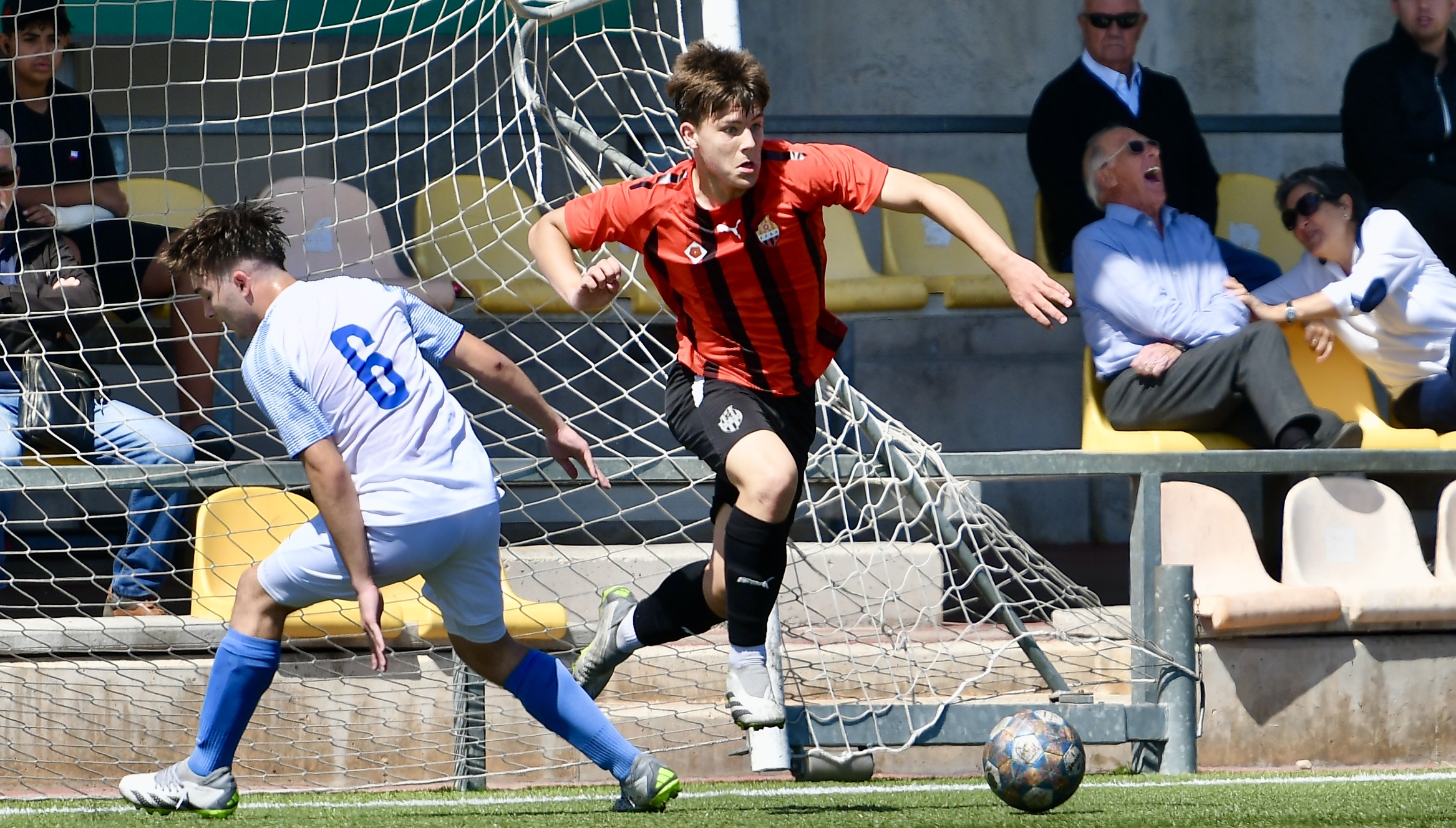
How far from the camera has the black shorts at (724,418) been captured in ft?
12.8

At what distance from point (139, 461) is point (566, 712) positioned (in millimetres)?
2026

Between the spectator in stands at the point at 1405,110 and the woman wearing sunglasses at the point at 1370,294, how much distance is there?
0.56 m

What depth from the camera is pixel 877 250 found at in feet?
26.4

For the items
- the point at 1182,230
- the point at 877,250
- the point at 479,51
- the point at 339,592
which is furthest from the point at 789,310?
the point at 877,250

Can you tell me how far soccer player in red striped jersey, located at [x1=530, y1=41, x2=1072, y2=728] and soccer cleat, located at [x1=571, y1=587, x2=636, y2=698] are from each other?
139 millimetres

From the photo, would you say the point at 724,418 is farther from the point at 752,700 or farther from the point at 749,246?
the point at 752,700

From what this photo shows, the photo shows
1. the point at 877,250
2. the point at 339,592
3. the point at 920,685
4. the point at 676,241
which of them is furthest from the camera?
the point at 877,250

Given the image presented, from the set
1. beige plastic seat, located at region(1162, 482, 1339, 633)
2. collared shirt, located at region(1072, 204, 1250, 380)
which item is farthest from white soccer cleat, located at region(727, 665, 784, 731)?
collared shirt, located at region(1072, 204, 1250, 380)

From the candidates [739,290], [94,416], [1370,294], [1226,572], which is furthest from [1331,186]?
[94,416]

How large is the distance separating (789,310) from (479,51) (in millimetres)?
2395

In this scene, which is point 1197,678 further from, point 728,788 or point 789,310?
point 789,310

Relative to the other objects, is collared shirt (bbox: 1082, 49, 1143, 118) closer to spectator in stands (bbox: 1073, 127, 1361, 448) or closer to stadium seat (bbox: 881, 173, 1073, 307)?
spectator in stands (bbox: 1073, 127, 1361, 448)

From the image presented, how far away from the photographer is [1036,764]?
3.46 meters

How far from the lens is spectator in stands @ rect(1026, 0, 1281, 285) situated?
6641mm
